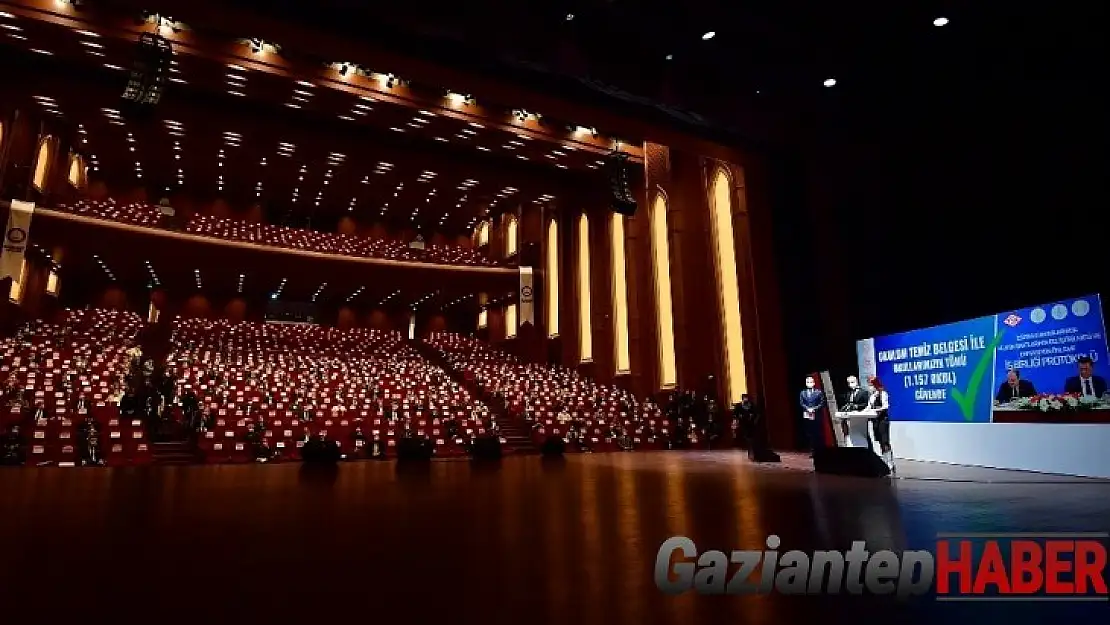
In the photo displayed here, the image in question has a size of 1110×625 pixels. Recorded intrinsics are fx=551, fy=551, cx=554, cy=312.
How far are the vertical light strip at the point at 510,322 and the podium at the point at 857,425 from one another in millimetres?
16441

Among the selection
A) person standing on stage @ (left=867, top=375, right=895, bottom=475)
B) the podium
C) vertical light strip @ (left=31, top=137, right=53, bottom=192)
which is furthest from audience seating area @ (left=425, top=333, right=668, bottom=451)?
vertical light strip @ (left=31, top=137, right=53, bottom=192)

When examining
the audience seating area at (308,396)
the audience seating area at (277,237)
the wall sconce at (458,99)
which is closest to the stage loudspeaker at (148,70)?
the audience seating area at (308,396)

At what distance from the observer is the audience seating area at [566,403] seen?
42.9 feet

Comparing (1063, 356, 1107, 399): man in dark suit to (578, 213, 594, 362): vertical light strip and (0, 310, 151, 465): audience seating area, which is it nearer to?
(0, 310, 151, 465): audience seating area

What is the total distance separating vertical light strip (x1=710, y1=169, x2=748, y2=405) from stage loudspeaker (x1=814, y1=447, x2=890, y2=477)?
6.76m

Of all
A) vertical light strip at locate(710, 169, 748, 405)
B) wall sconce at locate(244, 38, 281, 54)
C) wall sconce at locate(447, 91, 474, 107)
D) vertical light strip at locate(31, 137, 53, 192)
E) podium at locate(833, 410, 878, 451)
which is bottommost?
podium at locate(833, 410, 878, 451)

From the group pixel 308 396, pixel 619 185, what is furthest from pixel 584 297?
pixel 308 396

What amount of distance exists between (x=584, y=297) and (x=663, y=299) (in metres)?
3.97

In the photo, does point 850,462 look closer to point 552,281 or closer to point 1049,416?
point 1049,416

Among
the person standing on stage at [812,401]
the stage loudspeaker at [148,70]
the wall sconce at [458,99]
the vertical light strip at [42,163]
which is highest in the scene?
the wall sconce at [458,99]

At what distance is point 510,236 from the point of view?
24375mm

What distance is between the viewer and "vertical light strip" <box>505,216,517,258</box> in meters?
24.0

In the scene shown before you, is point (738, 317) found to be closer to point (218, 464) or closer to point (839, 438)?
point (839, 438)

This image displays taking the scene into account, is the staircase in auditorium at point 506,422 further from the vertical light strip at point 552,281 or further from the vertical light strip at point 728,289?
the vertical light strip at point 728,289
